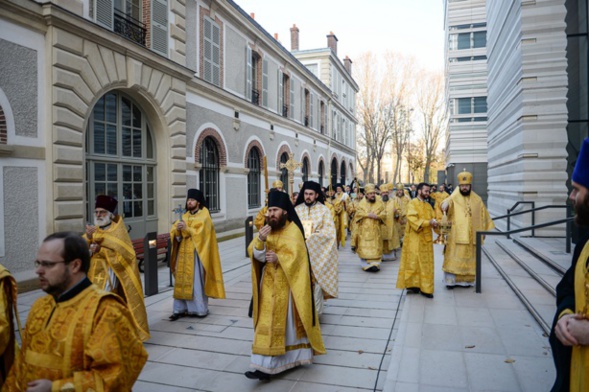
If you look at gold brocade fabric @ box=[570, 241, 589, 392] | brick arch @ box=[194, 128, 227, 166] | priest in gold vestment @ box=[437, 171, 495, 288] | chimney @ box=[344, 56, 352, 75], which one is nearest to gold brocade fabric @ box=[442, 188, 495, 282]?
priest in gold vestment @ box=[437, 171, 495, 288]

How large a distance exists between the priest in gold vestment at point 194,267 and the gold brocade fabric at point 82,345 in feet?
13.7

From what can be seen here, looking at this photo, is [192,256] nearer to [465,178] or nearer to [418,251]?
[418,251]

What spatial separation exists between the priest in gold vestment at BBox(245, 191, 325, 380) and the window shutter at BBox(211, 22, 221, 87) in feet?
38.9

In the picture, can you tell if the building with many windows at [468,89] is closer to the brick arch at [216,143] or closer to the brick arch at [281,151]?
the brick arch at [281,151]

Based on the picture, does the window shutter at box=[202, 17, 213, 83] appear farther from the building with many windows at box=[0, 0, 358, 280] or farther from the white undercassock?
the white undercassock

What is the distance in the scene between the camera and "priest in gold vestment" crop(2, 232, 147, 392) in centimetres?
233

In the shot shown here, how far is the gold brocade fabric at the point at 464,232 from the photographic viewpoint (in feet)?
26.9

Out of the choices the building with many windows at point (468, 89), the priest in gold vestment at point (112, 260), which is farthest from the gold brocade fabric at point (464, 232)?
the building with many windows at point (468, 89)

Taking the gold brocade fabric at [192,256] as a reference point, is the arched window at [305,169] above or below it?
above

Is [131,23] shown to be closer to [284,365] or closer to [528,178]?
[284,365]

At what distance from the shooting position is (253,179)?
19.2 meters

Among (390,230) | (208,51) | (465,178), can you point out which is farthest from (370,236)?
(208,51)

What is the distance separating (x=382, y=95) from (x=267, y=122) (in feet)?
72.5

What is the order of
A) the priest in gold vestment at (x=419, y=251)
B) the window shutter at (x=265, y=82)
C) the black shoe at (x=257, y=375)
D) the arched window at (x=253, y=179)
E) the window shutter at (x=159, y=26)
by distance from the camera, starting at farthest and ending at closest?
the window shutter at (x=265, y=82) < the arched window at (x=253, y=179) < the window shutter at (x=159, y=26) < the priest in gold vestment at (x=419, y=251) < the black shoe at (x=257, y=375)
